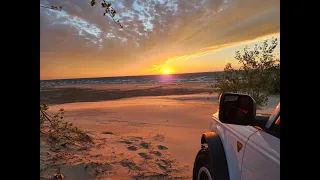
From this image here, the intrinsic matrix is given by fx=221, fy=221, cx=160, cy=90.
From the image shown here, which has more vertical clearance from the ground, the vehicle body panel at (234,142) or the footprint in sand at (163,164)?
the vehicle body panel at (234,142)

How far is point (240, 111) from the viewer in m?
1.74

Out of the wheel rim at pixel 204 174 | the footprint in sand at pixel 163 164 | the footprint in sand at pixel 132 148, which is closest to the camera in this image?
the wheel rim at pixel 204 174

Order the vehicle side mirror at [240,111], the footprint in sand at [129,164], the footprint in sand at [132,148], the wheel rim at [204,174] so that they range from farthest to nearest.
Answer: the footprint in sand at [132,148] → the footprint in sand at [129,164] → the wheel rim at [204,174] → the vehicle side mirror at [240,111]

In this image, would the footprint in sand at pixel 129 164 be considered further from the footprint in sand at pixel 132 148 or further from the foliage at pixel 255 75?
the foliage at pixel 255 75

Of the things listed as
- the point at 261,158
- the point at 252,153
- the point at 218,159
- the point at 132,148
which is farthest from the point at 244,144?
the point at 132,148

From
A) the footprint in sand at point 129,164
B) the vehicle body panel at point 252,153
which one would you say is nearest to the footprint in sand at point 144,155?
the footprint in sand at point 129,164

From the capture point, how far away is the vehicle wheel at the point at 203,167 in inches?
98.1

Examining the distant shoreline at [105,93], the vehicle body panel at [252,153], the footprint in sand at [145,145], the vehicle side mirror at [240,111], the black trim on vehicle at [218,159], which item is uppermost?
the vehicle side mirror at [240,111]

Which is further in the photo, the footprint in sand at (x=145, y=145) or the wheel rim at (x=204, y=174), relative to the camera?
the footprint in sand at (x=145, y=145)

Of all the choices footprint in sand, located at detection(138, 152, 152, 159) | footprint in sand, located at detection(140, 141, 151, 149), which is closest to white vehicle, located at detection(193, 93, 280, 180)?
footprint in sand, located at detection(138, 152, 152, 159)

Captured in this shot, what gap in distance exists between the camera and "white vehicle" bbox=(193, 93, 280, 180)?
1.43 metres

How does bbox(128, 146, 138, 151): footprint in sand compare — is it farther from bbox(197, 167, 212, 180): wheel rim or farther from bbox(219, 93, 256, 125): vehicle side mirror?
bbox(219, 93, 256, 125): vehicle side mirror

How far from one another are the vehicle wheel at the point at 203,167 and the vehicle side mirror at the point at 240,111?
34.7 inches
